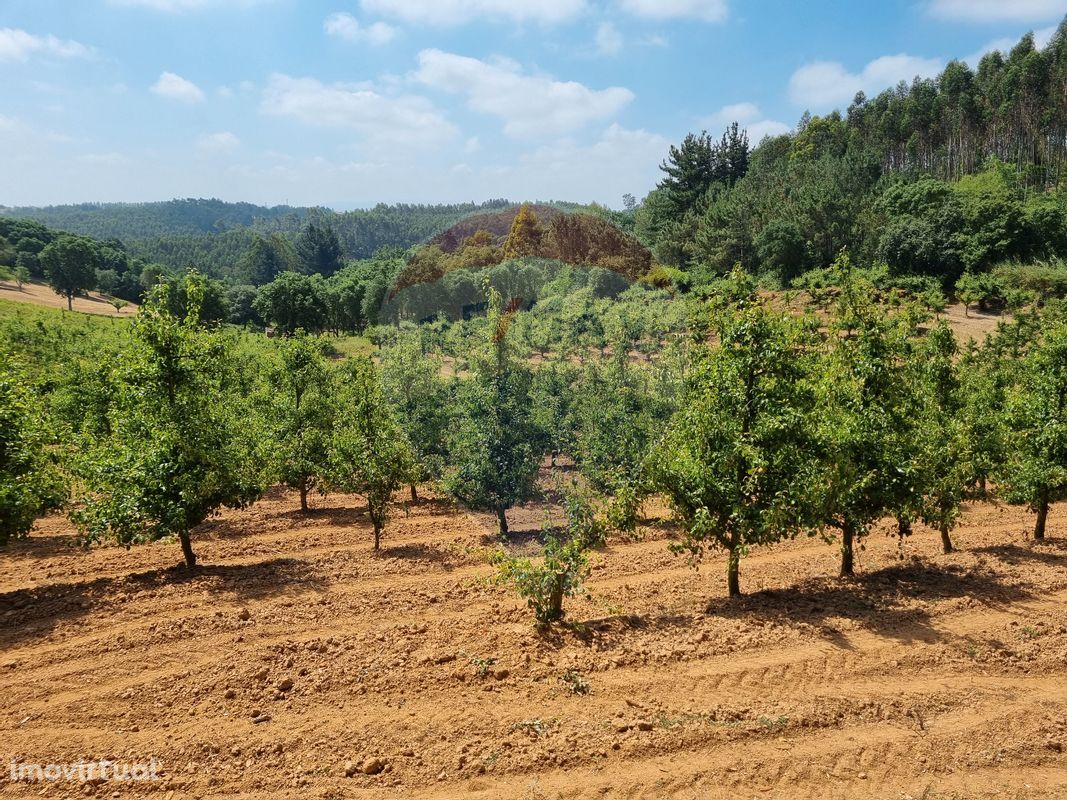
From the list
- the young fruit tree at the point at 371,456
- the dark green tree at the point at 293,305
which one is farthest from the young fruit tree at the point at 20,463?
the dark green tree at the point at 293,305

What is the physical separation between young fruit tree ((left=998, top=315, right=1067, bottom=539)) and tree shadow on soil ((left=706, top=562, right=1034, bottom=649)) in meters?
3.87

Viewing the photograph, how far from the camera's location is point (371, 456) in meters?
19.5

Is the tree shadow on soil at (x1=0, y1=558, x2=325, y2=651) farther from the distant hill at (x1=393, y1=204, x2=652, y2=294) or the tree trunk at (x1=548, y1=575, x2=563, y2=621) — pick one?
the distant hill at (x1=393, y1=204, x2=652, y2=294)

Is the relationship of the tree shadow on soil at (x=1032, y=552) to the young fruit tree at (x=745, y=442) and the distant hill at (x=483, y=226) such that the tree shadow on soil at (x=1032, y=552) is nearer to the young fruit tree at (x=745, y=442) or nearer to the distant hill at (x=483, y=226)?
the young fruit tree at (x=745, y=442)

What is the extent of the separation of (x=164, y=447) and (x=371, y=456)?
584 cm

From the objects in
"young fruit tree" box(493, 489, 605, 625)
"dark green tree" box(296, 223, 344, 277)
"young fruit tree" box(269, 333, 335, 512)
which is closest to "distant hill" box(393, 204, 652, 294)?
"young fruit tree" box(269, 333, 335, 512)

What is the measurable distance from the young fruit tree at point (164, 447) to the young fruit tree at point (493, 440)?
25.2 feet

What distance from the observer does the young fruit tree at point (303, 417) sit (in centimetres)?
2361

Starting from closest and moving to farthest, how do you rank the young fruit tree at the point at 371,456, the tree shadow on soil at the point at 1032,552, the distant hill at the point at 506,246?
1. the tree shadow on soil at the point at 1032,552
2. the young fruit tree at the point at 371,456
3. the distant hill at the point at 506,246

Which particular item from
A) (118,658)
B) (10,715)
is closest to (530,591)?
(118,658)

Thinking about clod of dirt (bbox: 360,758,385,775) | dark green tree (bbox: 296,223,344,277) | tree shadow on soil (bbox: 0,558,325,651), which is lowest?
clod of dirt (bbox: 360,758,385,775)

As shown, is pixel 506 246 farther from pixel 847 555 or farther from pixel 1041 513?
pixel 1041 513

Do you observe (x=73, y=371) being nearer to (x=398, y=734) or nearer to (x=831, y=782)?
(x=398, y=734)

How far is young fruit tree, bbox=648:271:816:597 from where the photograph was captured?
13430mm
